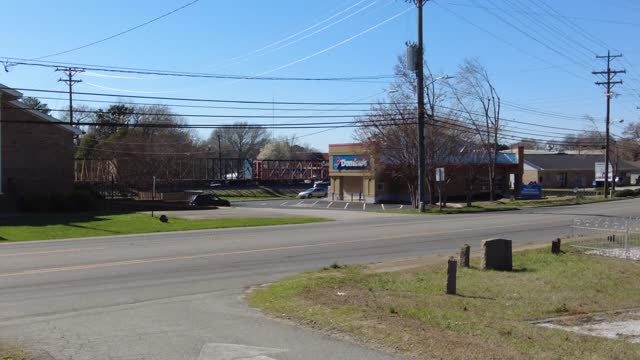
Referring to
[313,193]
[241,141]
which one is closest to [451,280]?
[313,193]

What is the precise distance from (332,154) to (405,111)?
17.8 metres

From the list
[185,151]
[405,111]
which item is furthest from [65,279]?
[185,151]

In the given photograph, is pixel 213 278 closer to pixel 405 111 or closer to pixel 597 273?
pixel 597 273

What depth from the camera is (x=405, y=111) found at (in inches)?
1843

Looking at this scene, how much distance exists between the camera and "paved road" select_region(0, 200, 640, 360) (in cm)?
732

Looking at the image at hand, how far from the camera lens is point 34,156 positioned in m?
43.2

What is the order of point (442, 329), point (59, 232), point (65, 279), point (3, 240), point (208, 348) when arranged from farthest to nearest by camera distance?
point (59, 232)
point (3, 240)
point (65, 279)
point (442, 329)
point (208, 348)

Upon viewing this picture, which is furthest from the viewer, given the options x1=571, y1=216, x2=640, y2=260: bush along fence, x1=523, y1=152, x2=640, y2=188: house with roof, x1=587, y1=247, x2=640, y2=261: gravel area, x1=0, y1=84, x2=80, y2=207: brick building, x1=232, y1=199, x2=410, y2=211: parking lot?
x1=523, y1=152, x2=640, y2=188: house with roof

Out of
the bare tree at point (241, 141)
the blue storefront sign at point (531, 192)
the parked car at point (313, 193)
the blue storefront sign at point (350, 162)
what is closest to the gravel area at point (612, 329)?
the blue storefront sign at point (350, 162)

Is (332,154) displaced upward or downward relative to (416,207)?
upward

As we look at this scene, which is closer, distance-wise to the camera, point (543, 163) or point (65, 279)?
point (65, 279)

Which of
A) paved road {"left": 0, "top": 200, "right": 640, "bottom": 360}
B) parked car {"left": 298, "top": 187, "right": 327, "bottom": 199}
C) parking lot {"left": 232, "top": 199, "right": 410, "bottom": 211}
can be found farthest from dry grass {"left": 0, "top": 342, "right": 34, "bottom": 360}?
parked car {"left": 298, "top": 187, "right": 327, "bottom": 199}

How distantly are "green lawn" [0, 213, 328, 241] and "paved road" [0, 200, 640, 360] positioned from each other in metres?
3.01

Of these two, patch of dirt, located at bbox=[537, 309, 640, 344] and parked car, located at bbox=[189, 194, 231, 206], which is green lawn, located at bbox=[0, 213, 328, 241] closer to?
parked car, located at bbox=[189, 194, 231, 206]
